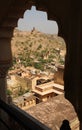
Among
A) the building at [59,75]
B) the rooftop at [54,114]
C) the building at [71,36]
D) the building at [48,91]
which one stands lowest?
the building at [48,91]

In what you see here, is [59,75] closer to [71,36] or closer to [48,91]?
[48,91]

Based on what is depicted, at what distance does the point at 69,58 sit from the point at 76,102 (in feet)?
1.54

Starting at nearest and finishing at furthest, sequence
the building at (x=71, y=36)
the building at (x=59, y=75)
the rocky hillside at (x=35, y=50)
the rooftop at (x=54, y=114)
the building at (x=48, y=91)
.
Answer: the building at (x=71, y=36)
the rooftop at (x=54, y=114)
the building at (x=59, y=75)
the building at (x=48, y=91)
the rocky hillside at (x=35, y=50)

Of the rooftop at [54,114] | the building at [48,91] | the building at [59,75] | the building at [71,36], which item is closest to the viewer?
the building at [71,36]

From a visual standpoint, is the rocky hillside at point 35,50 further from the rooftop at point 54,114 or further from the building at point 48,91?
the rooftop at point 54,114

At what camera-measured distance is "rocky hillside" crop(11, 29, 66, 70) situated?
50.0 metres

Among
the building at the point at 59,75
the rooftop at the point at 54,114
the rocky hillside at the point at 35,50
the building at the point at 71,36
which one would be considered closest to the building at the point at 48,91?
the building at the point at 59,75

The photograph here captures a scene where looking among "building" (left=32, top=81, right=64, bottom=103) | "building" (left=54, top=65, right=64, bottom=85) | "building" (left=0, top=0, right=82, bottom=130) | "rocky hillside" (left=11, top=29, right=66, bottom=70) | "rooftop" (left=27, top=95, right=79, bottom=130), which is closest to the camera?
"building" (left=0, top=0, right=82, bottom=130)

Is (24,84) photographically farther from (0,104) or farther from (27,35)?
(27,35)

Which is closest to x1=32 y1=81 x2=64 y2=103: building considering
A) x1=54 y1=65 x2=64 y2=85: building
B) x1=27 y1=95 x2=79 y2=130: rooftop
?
x1=54 y1=65 x2=64 y2=85: building

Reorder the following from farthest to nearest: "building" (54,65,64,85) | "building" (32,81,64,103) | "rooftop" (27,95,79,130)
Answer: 1. "building" (32,81,64,103)
2. "building" (54,65,64,85)
3. "rooftop" (27,95,79,130)

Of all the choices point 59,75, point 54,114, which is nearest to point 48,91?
point 59,75

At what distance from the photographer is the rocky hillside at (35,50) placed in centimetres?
5004

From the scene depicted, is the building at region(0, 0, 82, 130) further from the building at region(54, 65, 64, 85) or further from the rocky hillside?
the rocky hillside
